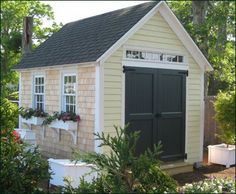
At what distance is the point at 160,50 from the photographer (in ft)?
32.8

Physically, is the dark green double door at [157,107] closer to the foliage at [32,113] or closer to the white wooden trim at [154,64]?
the white wooden trim at [154,64]

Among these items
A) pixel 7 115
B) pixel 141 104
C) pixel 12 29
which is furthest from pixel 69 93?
pixel 12 29

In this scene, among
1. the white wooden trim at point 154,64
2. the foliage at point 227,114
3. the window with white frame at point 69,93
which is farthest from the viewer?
the foliage at point 227,114

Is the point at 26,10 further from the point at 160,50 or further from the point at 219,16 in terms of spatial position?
the point at 160,50

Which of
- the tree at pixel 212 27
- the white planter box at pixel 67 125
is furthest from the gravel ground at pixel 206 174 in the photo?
the tree at pixel 212 27

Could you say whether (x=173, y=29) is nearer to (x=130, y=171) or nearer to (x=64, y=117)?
(x=64, y=117)

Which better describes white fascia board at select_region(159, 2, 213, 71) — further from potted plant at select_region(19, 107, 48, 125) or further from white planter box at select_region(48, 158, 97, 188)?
white planter box at select_region(48, 158, 97, 188)

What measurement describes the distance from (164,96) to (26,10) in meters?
16.0

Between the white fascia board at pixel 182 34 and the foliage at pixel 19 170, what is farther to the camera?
the white fascia board at pixel 182 34

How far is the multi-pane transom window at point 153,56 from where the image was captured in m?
9.51

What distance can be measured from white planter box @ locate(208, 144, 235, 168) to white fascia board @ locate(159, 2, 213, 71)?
2.38 m

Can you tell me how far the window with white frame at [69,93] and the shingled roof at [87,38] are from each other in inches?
17.1

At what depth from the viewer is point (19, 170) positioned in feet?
19.6

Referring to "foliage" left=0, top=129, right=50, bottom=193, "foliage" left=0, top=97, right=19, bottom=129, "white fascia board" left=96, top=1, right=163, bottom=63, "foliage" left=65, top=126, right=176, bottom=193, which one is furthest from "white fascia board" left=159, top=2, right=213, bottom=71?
"foliage" left=65, top=126, right=176, bottom=193
